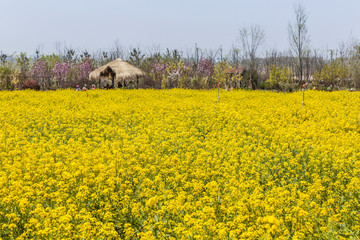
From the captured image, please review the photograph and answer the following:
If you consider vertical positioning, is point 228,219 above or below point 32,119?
Result: below

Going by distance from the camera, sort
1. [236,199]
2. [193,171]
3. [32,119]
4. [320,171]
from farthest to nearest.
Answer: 1. [32,119]
2. [320,171]
3. [193,171]
4. [236,199]

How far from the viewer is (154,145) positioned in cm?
879

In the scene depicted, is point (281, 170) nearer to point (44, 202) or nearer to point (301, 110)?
point (44, 202)

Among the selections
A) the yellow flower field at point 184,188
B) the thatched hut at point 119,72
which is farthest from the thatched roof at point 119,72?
the yellow flower field at point 184,188

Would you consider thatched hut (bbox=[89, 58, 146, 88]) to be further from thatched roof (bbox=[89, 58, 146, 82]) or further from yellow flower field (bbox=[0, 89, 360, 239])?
yellow flower field (bbox=[0, 89, 360, 239])

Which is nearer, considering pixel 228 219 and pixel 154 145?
pixel 228 219

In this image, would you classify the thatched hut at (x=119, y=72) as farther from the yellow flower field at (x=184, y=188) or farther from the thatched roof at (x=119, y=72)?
the yellow flower field at (x=184, y=188)

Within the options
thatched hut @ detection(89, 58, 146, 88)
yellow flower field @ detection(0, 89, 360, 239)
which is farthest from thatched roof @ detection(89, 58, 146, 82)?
yellow flower field @ detection(0, 89, 360, 239)

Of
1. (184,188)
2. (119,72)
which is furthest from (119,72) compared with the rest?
(184,188)

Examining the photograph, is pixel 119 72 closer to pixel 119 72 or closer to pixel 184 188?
pixel 119 72

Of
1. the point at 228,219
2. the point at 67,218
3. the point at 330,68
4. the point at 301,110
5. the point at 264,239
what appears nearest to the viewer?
the point at 264,239

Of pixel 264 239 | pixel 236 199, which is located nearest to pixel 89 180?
pixel 236 199

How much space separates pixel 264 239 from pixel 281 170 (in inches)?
128

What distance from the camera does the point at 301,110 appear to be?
14.9 m
